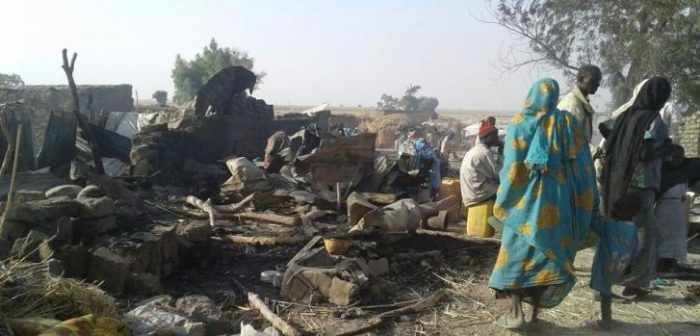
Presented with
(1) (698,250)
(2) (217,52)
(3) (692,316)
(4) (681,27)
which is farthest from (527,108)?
(2) (217,52)

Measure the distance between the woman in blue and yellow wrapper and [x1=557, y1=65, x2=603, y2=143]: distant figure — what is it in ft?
4.59

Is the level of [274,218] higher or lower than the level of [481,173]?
lower

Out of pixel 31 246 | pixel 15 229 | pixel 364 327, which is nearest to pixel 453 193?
pixel 364 327

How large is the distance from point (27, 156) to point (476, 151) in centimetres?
848

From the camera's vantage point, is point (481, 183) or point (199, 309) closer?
point (199, 309)

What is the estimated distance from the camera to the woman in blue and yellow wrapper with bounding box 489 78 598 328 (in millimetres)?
3795

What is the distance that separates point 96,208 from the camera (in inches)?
245

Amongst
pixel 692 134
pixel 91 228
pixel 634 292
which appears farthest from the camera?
pixel 692 134

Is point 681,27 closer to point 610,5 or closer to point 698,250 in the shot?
point 610,5

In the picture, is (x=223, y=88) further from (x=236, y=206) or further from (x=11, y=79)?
(x=11, y=79)

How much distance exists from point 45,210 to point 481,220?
4564 millimetres

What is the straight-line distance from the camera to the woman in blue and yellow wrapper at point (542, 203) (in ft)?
12.5

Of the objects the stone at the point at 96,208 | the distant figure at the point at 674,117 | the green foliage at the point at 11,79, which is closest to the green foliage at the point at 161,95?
the green foliage at the point at 11,79

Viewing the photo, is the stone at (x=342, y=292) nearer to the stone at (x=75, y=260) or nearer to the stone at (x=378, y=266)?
the stone at (x=378, y=266)
